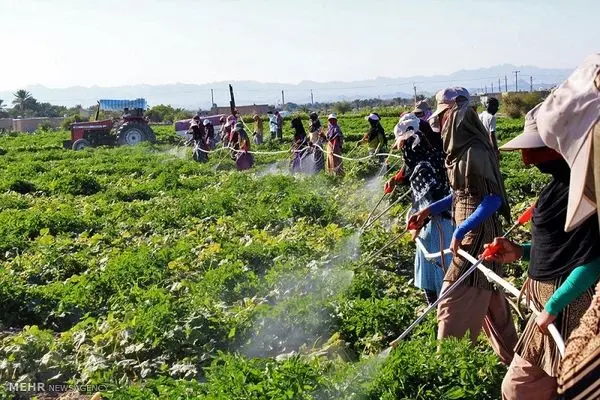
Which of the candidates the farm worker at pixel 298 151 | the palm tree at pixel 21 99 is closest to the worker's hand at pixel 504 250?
the farm worker at pixel 298 151

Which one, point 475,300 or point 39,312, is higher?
point 475,300

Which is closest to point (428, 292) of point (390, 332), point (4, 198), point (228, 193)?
point (390, 332)

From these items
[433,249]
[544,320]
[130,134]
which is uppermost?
[130,134]

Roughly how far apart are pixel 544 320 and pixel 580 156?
3.56ft

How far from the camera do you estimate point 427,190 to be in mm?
5258

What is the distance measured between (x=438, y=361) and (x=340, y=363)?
0.93m

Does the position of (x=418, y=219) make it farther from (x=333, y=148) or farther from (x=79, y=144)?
(x=79, y=144)

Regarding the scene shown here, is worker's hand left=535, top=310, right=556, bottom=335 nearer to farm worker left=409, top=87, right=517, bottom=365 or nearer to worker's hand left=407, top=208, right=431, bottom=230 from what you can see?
farm worker left=409, top=87, right=517, bottom=365

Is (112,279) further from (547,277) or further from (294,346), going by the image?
(547,277)

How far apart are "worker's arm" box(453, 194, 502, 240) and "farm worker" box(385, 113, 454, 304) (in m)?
0.91

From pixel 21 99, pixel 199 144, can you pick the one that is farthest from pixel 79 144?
pixel 21 99

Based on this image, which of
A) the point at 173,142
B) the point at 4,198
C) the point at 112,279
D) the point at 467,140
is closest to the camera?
the point at 467,140

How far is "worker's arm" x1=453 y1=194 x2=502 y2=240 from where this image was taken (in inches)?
157

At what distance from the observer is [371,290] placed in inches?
233
